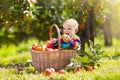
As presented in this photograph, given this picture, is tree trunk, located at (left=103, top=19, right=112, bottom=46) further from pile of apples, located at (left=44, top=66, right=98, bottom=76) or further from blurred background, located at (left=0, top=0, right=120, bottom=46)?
pile of apples, located at (left=44, top=66, right=98, bottom=76)

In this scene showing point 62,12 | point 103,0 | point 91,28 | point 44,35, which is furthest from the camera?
point 44,35

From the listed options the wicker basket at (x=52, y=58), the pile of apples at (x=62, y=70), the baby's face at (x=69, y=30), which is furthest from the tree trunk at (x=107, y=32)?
the pile of apples at (x=62, y=70)

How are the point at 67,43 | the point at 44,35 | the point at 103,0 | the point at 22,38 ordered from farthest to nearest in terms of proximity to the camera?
1. the point at 22,38
2. the point at 44,35
3. the point at 103,0
4. the point at 67,43

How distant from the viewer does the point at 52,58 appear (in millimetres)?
7520

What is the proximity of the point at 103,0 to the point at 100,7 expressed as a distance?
16cm

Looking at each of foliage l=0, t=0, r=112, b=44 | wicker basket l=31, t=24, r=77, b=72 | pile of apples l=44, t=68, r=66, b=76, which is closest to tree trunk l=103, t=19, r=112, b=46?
foliage l=0, t=0, r=112, b=44

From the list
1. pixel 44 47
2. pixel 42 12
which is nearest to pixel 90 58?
pixel 44 47

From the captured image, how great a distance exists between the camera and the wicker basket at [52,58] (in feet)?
24.6

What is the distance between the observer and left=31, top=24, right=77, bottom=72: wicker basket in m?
7.49

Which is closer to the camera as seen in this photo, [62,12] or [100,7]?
[100,7]

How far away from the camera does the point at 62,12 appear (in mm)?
12445

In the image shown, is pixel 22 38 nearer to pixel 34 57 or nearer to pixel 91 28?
pixel 91 28

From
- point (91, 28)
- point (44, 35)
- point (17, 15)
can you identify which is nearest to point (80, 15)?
point (91, 28)

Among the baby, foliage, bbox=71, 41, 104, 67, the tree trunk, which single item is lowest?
the tree trunk
